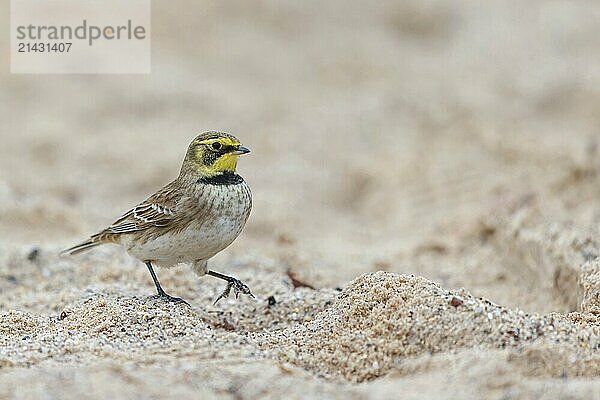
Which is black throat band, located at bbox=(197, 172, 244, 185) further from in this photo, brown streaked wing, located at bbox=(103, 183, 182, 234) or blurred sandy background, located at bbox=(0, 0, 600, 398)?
blurred sandy background, located at bbox=(0, 0, 600, 398)

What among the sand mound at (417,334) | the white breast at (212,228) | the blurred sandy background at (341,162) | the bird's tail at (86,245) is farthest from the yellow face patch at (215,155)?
the sand mound at (417,334)

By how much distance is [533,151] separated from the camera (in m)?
9.18

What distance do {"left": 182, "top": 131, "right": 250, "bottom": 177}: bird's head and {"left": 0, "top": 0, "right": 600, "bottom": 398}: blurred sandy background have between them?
30.4 inches

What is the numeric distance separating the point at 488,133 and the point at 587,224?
3352 mm

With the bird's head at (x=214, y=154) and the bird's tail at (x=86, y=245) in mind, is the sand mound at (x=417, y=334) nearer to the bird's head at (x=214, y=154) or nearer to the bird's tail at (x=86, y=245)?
the bird's head at (x=214, y=154)

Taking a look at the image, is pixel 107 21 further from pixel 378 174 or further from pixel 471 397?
pixel 471 397

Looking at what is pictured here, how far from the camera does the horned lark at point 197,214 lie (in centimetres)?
517

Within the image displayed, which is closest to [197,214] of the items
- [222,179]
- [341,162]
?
[222,179]

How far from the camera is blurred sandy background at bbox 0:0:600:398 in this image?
510cm

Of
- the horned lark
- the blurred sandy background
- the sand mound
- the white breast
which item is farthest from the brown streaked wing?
the sand mound

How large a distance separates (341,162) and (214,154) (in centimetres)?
466

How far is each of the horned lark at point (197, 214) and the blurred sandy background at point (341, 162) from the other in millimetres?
308

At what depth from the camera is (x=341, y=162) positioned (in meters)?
9.94

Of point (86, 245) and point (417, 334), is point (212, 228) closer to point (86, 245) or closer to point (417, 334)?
point (86, 245)
